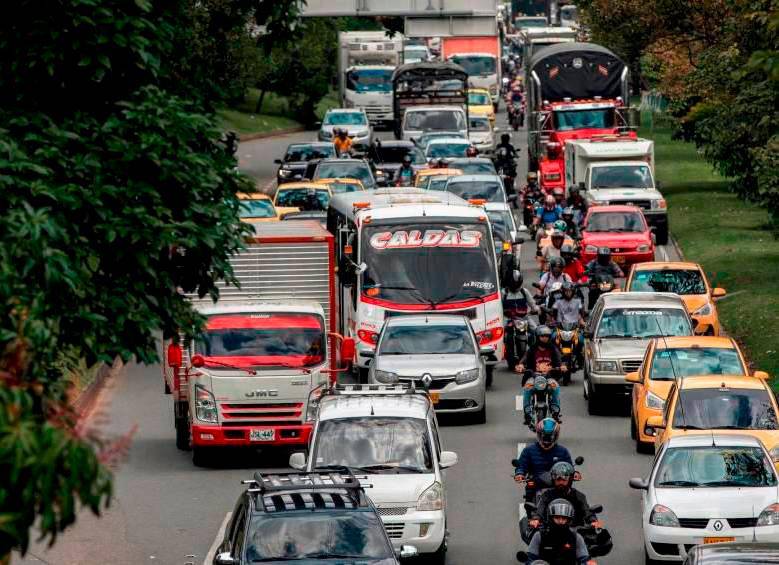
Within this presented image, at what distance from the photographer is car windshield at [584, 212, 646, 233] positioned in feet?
133

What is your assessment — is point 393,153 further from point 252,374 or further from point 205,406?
point 205,406

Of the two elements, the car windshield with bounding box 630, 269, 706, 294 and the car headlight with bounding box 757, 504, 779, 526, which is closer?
the car headlight with bounding box 757, 504, 779, 526

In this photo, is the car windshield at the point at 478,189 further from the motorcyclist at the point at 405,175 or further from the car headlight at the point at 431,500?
the car headlight at the point at 431,500

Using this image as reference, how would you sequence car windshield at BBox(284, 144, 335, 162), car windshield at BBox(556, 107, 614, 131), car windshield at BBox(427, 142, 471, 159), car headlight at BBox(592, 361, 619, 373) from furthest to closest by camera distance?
1. car windshield at BBox(284, 144, 335, 162)
2. car windshield at BBox(427, 142, 471, 159)
3. car windshield at BBox(556, 107, 614, 131)
4. car headlight at BBox(592, 361, 619, 373)

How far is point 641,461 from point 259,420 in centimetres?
501

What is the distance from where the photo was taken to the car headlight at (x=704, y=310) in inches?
1247

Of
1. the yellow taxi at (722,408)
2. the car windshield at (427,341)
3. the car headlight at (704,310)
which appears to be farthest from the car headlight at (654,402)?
the car headlight at (704,310)

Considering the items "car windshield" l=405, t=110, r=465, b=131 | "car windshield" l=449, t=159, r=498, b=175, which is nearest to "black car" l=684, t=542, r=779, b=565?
"car windshield" l=449, t=159, r=498, b=175

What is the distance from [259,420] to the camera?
76.6 ft

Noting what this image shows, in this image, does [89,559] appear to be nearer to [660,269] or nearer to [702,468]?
[702,468]

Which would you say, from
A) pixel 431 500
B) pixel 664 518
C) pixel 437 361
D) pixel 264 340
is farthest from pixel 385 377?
pixel 664 518

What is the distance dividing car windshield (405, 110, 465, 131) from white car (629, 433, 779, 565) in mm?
48517

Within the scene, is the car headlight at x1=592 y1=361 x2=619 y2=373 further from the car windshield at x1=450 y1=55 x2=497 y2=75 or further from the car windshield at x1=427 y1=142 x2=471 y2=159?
the car windshield at x1=450 y1=55 x2=497 y2=75

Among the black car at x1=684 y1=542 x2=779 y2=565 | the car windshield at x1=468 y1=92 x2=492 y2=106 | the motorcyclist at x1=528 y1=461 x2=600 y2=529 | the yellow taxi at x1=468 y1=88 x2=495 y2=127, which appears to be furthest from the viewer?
the car windshield at x1=468 y1=92 x2=492 y2=106
